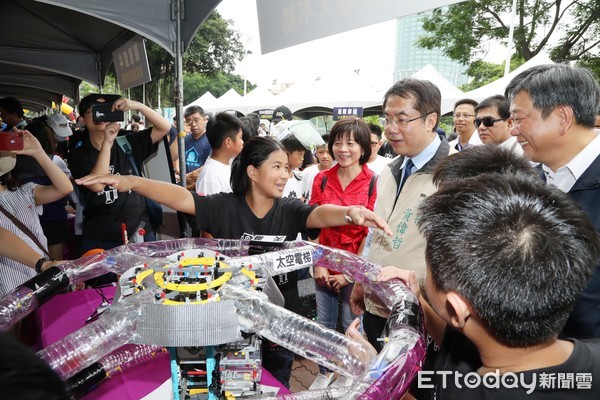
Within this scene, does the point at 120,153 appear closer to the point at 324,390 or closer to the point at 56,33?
the point at 324,390

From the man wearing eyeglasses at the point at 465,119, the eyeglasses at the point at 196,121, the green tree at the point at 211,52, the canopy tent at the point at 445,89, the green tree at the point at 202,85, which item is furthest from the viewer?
the green tree at the point at 202,85

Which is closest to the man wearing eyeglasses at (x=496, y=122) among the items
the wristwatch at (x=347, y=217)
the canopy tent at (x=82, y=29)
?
the wristwatch at (x=347, y=217)

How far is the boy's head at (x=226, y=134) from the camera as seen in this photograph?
3750 mm

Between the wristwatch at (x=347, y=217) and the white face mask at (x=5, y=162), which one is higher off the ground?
A: the white face mask at (x=5, y=162)

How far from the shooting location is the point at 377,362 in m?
1.01

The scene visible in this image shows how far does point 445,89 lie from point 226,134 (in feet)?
38.9

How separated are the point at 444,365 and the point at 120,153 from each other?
120 inches

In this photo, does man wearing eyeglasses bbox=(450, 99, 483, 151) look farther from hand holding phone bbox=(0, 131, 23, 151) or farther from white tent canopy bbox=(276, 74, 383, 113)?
white tent canopy bbox=(276, 74, 383, 113)

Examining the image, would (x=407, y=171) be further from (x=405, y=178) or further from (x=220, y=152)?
(x=220, y=152)

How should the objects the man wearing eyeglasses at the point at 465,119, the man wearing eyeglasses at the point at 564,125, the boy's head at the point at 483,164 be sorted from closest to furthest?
the boy's head at the point at 483,164, the man wearing eyeglasses at the point at 564,125, the man wearing eyeglasses at the point at 465,119

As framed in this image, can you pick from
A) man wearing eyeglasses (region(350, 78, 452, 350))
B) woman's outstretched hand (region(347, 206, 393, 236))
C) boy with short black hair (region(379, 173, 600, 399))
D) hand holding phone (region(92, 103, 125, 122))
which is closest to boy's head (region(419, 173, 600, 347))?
boy with short black hair (region(379, 173, 600, 399))

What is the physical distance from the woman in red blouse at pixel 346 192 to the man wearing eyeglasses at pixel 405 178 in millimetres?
708

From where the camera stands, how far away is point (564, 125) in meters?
1.89

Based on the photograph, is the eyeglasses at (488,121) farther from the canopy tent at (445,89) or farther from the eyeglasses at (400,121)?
the canopy tent at (445,89)
